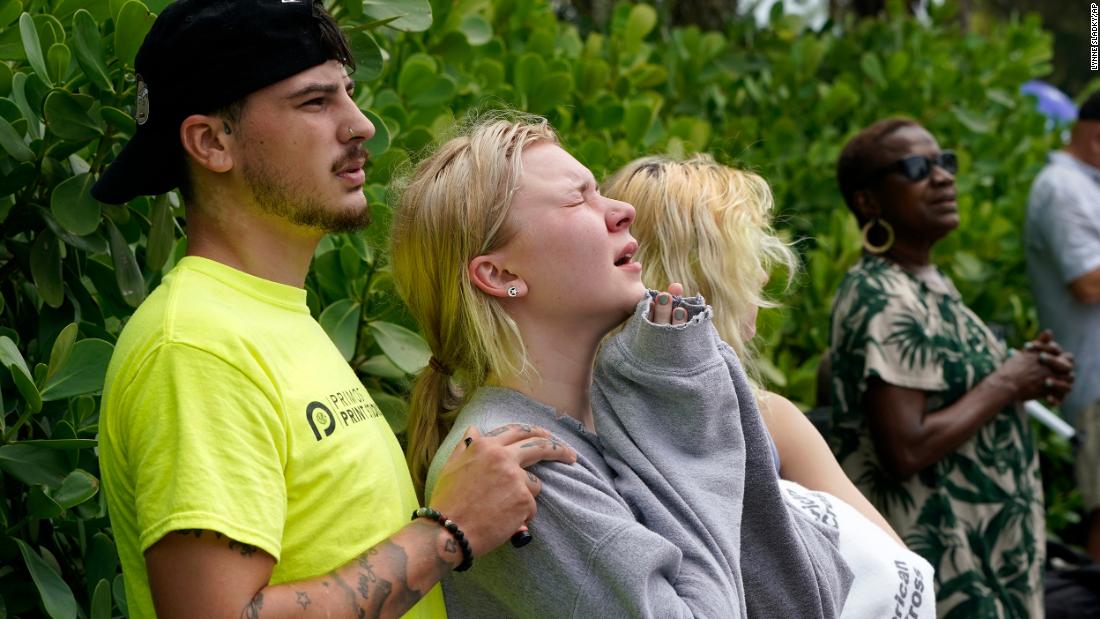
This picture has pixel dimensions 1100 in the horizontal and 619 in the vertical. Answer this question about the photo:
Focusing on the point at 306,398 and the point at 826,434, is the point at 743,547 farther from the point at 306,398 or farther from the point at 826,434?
the point at 826,434

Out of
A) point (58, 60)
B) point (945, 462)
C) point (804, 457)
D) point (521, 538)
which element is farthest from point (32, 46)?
point (945, 462)

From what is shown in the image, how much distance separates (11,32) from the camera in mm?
2463

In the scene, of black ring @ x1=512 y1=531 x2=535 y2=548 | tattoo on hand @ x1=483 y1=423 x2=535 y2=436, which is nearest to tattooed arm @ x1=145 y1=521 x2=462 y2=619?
black ring @ x1=512 y1=531 x2=535 y2=548

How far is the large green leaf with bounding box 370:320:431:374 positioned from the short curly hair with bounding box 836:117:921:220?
2.09 metres

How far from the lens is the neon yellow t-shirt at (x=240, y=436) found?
65.6 inches

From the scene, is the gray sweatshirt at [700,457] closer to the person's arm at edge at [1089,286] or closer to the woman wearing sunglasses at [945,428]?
the woman wearing sunglasses at [945,428]

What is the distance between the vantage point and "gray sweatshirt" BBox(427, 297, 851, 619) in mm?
1955

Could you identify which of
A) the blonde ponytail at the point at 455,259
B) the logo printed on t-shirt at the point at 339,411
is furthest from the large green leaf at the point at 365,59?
the logo printed on t-shirt at the point at 339,411

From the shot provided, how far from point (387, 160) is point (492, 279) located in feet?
2.38

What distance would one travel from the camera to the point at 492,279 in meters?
2.26

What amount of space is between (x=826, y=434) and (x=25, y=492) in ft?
8.33

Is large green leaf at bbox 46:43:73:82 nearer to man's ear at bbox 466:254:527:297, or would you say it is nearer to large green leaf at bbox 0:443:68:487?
large green leaf at bbox 0:443:68:487

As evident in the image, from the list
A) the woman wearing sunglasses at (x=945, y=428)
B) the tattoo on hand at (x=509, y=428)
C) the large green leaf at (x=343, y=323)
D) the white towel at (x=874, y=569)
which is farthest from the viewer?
the woman wearing sunglasses at (x=945, y=428)

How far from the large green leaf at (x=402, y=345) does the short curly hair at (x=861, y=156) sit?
2094mm
